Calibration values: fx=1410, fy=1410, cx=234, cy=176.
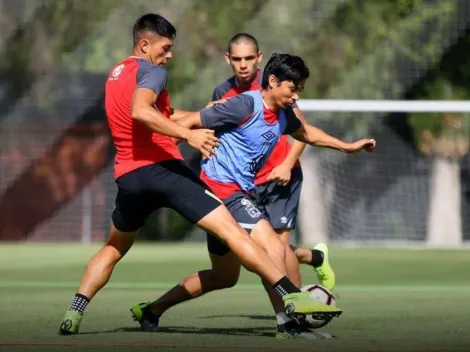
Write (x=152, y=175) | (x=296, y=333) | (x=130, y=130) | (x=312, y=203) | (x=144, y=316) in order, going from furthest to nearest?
(x=312, y=203) → (x=144, y=316) → (x=130, y=130) → (x=152, y=175) → (x=296, y=333)

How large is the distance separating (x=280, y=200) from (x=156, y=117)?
109 inches

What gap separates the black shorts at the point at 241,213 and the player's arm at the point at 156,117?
920 millimetres

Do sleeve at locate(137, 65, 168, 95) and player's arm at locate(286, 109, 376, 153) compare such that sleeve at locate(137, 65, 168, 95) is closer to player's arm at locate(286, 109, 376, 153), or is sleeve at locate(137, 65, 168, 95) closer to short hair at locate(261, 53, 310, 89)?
short hair at locate(261, 53, 310, 89)

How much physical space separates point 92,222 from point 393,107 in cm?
596

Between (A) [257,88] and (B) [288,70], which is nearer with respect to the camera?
(B) [288,70]

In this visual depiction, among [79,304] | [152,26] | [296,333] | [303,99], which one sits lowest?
[296,333]

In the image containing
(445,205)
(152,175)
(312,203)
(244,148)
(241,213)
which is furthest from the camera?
(312,203)

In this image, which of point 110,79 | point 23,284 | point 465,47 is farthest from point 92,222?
point 110,79

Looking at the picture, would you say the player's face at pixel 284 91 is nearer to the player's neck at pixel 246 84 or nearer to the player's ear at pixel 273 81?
the player's ear at pixel 273 81

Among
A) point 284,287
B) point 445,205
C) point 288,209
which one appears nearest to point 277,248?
point 284,287

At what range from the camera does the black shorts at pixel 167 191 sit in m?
8.69

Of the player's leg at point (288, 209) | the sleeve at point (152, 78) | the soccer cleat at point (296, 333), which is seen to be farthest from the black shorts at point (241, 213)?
the player's leg at point (288, 209)

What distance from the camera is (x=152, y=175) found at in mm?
8773

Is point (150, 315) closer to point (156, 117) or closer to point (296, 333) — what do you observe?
point (296, 333)
